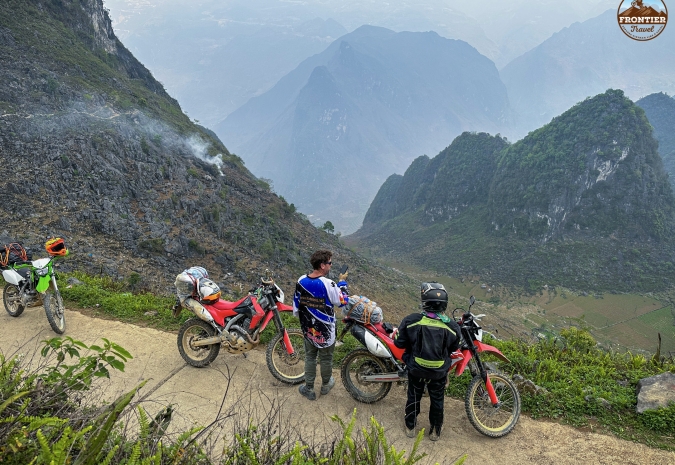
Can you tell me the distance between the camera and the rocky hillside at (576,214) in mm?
57969

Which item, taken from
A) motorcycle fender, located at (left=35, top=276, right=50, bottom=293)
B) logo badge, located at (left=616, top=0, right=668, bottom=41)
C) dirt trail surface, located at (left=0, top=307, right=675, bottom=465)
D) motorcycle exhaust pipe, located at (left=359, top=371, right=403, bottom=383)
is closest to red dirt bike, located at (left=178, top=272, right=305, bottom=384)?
dirt trail surface, located at (left=0, top=307, right=675, bottom=465)

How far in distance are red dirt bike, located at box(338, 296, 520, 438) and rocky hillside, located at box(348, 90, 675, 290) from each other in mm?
59497

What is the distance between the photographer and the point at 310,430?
409cm

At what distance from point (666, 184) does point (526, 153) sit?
80.1 feet

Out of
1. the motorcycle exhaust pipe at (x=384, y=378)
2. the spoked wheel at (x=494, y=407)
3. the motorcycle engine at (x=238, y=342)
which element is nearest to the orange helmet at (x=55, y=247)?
the motorcycle engine at (x=238, y=342)

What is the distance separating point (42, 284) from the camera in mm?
6293

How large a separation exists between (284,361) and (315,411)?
1.02m

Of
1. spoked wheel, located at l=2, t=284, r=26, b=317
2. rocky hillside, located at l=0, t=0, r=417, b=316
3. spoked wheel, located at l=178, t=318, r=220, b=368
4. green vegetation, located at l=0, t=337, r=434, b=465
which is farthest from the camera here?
rocky hillside, located at l=0, t=0, r=417, b=316

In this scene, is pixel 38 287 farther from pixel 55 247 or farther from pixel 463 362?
pixel 463 362

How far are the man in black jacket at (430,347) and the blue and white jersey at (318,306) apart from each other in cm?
90

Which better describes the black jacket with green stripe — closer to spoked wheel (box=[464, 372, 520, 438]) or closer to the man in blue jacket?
spoked wheel (box=[464, 372, 520, 438])

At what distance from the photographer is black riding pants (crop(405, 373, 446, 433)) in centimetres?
391

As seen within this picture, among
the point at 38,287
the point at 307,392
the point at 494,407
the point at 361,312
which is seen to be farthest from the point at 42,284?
the point at 494,407

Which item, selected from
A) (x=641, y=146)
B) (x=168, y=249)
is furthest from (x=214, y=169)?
(x=641, y=146)
